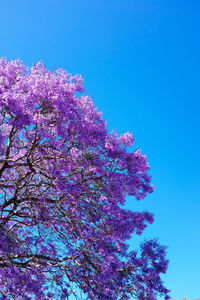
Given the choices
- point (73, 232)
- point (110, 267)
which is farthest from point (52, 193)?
point (110, 267)

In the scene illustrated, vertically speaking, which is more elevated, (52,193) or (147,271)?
(52,193)

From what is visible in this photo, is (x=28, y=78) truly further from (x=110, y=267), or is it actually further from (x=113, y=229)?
(x=110, y=267)

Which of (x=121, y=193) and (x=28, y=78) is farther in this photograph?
(x=121, y=193)

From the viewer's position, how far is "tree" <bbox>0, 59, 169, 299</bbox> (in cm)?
961

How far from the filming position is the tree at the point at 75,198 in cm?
961

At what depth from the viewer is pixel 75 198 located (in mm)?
10219

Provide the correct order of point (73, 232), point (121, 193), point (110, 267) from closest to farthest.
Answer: point (110, 267)
point (121, 193)
point (73, 232)

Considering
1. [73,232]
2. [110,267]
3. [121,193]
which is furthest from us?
[73,232]

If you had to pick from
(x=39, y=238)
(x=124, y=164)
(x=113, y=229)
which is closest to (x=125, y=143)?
(x=124, y=164)

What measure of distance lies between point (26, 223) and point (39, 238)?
1.20 metres

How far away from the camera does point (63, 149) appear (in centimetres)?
1015

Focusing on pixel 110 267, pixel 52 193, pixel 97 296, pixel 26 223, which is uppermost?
pixel 52 193

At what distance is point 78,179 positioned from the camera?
10305 mm

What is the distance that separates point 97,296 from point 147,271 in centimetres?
187
